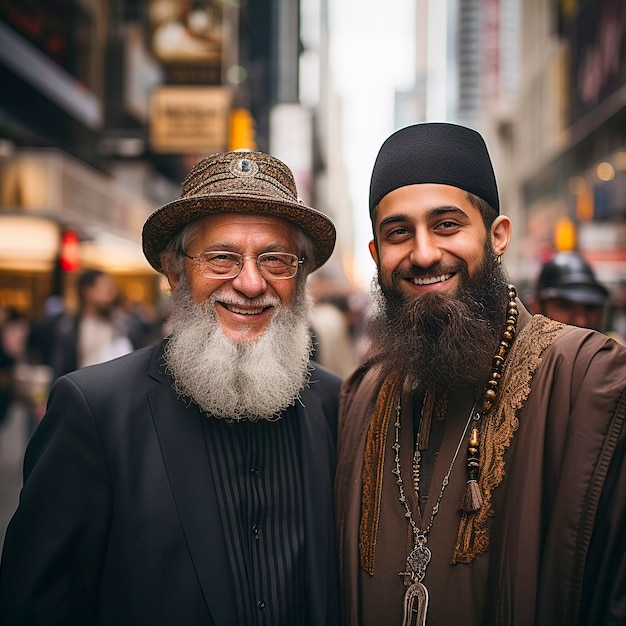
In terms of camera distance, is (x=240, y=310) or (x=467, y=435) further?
(x=240, y=310)

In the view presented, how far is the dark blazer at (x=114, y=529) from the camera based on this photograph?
215 centimetres

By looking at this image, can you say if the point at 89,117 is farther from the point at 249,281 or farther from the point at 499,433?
the point at 499,433

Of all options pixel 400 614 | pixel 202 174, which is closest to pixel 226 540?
pixel 400 614

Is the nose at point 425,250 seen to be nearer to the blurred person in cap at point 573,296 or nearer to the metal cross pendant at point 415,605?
the metal cross pendant at point 415,605

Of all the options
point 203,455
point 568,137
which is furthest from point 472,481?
point 568,137

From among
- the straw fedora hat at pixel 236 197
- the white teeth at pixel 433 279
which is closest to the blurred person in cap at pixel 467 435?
the white teeth at pixel 433 279

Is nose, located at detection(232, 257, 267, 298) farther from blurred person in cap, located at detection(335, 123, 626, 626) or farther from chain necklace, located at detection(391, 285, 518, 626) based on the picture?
chain necklace, located at detection(391, 285, 518, 626)

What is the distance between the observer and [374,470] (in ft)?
8.17

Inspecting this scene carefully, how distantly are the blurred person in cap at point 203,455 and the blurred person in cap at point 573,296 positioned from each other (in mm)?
2526

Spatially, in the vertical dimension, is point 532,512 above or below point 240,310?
below

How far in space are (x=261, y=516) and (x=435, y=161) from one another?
138 centimetres

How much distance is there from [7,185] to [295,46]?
154ft

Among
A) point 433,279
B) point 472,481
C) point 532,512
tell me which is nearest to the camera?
point 532,512

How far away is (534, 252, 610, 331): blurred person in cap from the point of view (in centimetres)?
464
